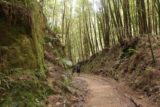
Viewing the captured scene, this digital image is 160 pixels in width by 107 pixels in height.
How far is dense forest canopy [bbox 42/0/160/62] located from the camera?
45.5 ft

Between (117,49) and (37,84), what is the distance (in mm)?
11609

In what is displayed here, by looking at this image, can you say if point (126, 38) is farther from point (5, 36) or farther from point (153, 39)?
point (5, 36)

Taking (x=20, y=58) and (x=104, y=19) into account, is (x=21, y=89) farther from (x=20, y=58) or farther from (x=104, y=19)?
(x=104, y=19)

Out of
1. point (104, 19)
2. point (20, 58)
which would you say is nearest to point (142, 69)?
point (20, 58)

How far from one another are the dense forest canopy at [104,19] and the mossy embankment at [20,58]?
514cm

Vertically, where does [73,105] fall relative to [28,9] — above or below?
below

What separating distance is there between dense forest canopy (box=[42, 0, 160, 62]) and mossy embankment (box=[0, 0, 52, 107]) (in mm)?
5143

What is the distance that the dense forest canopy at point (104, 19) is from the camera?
1386 centimetres

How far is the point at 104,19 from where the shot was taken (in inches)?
813

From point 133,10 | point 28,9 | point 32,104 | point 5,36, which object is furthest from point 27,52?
point 133,10

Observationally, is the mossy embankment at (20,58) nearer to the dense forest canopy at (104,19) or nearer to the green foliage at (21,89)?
the green foliage at (21,89)

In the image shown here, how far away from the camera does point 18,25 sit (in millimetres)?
7457

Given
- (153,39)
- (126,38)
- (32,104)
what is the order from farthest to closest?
(126,38), (153,39), (32,104)

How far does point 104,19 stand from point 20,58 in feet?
47.4
